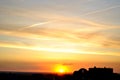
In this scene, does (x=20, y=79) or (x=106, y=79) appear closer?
(x=106, y=79)

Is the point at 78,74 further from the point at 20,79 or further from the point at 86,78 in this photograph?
Answer: the point at 20,79

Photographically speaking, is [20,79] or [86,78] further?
[20,79]

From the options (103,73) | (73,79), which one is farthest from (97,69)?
(73,79)

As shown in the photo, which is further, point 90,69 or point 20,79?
point 20,79

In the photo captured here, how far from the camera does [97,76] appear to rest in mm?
125688

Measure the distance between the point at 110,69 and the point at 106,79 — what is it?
24.7 ft

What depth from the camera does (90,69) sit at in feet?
426

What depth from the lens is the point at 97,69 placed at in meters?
128

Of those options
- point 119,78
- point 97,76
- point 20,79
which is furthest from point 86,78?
point 20,79

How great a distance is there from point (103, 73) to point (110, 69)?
5.41 meters

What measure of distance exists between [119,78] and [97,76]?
9.31 metres

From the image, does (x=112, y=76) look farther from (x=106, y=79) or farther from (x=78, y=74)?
(x=78, y=74)

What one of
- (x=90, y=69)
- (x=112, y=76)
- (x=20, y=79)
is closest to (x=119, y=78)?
(x=112, y=76)

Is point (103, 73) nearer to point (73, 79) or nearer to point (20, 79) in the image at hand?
point (73, 79)
